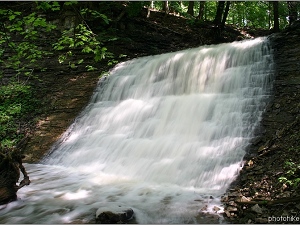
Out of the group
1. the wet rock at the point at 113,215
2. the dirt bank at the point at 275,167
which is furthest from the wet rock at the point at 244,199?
the wet rock at the point at 113,215

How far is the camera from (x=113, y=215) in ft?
12.5

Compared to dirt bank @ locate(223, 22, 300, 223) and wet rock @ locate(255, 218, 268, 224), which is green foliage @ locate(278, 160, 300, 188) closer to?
dirt bank @ locate(223, 22, 300, 223)

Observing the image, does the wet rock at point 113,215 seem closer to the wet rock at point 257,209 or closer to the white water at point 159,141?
the white water at point 159,141

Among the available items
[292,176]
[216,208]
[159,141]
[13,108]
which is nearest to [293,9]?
[159,141]

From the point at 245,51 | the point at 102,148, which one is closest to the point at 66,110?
the point at 102,148

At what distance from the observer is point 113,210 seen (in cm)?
390

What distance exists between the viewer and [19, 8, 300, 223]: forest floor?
3865 mm

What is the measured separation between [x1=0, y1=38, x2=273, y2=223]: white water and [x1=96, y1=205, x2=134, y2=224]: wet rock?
204 mm

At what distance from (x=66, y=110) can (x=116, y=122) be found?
2218mm

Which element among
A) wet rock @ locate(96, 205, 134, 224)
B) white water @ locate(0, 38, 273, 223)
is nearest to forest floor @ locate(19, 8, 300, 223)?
white water @ locate(0, 38, 273, 223)

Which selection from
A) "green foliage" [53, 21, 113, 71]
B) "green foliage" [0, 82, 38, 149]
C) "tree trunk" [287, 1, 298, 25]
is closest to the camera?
"green foliage" [53, 21, 113, 71]

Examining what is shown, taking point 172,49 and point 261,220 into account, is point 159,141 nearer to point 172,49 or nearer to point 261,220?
point 261,220

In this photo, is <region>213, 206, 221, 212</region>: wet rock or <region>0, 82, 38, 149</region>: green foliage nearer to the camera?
<region>213, 206, 221, 212</region>: wet rock

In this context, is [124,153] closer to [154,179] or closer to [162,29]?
[154,179]
